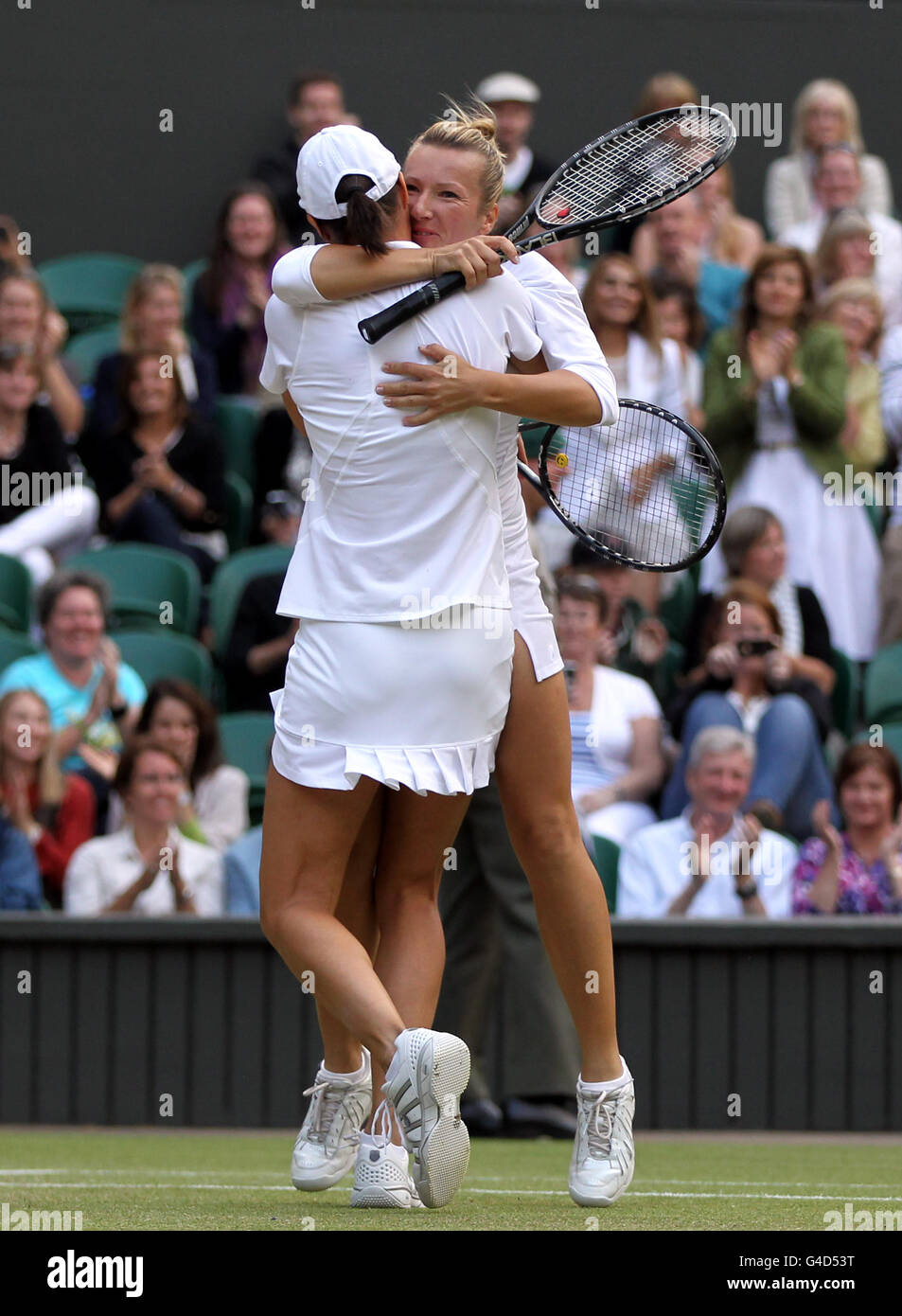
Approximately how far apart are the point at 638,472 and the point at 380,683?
1.18 metres

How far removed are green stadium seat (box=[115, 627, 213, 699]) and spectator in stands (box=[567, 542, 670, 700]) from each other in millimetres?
1379

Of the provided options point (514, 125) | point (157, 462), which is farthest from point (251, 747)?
point (514, 125)

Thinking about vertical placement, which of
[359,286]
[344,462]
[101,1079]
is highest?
[359,286]

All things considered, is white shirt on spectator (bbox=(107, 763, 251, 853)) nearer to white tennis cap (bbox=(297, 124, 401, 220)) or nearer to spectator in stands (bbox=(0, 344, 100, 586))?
spectator in stands (bbox=(0, 344, 100, 586))

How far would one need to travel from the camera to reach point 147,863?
266 inches

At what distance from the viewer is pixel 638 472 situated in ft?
14.8

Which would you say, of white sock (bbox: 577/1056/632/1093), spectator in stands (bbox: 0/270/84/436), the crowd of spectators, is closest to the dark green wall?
the crowd of spectators

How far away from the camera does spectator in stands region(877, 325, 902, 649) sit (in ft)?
26.8

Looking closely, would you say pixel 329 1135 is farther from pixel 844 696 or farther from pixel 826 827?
pixel 844 696

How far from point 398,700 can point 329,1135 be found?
874 mm

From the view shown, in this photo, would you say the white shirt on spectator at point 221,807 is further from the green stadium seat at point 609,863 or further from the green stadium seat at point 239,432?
the green stadium seat at point 239,432
